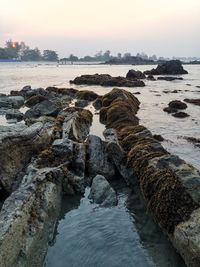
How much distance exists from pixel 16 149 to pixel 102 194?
3133mm

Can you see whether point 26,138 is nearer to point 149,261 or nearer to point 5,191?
point 5,191

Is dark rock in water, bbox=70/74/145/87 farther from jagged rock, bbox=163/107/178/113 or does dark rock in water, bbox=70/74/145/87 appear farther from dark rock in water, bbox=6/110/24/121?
dark rock in water, bbox=6/110/24/121

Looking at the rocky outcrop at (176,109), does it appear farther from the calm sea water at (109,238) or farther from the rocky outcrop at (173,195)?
the calm sea water at (109,238)

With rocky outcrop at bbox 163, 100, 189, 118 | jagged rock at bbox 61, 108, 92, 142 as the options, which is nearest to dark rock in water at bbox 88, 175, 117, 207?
jagged rock at bbox 61, 108, 92, 142

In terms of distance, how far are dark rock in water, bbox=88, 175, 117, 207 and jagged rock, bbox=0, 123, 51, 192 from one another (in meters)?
2.26

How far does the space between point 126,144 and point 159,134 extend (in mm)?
5550

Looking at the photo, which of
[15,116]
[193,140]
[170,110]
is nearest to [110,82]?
[170,110]

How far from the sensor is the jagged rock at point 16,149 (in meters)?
10.8

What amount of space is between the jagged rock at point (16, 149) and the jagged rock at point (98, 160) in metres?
1.59

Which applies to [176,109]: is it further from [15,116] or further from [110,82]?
[110,82]

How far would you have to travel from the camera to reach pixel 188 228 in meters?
7.06

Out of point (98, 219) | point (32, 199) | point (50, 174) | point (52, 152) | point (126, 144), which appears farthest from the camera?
point (126, 144)

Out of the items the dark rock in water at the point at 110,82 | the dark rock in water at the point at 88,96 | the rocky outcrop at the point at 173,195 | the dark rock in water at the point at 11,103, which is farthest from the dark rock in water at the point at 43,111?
the dark rock in water at the point at 110,82

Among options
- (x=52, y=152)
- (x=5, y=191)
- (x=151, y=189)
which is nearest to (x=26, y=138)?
(x=52, y=152)
